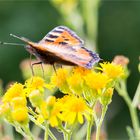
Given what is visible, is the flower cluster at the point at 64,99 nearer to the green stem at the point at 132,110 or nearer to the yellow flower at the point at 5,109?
the yellow flower at the point at 5,109

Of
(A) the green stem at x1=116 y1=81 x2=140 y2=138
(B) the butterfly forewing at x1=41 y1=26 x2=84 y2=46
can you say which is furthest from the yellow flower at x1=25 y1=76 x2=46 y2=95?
(A) the green stem at x1=116 y1=81 x2=140 y2=138

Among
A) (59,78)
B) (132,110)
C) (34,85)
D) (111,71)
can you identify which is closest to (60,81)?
(59,78)

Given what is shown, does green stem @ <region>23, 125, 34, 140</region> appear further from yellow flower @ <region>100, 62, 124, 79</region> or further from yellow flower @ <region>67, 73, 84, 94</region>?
yellow flower @ <region>100, 62, 124, 79</region>

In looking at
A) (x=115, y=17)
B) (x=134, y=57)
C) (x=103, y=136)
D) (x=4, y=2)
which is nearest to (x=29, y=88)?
(x=103, y=136)

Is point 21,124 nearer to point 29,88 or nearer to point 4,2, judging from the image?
point 29,88

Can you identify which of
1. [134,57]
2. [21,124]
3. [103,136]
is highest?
[21,124]

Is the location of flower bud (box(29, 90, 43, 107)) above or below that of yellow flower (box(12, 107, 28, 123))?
above
